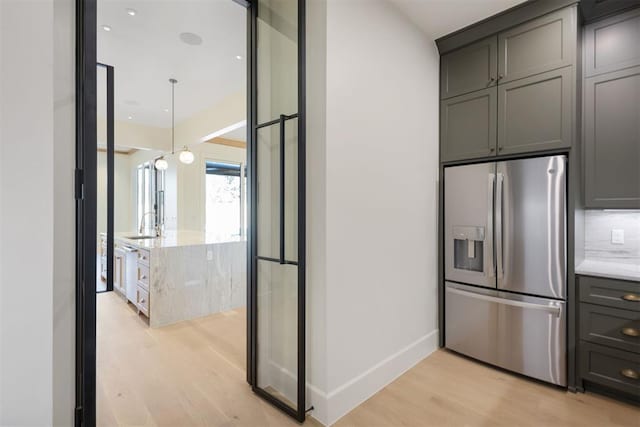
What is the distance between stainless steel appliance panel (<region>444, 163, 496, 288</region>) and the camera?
259 cm

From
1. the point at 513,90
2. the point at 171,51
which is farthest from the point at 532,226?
the point at 171,51

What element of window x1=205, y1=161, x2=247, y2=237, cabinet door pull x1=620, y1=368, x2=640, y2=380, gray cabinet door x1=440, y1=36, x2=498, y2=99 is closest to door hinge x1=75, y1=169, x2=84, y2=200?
gray cabinet door x1=440, y1=36, x2=498, y2=99

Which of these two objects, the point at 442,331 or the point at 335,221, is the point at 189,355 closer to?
the point at 335,221

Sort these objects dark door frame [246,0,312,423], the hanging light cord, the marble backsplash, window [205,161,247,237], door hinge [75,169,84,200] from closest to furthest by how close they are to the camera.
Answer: door hinge [75,169,84,200] < dark door frame [246,0,312,423] < the marble backsplash < the hanging light cord < window [205,161,247,237]

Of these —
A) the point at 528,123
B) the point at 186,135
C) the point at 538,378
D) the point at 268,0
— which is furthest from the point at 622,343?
the point at 186,135

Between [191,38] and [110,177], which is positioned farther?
[191,38]

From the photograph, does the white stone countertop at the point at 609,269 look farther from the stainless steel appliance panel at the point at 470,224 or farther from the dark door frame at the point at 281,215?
the dark door frame at the point at 281,215

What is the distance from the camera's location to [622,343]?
81.6 inches

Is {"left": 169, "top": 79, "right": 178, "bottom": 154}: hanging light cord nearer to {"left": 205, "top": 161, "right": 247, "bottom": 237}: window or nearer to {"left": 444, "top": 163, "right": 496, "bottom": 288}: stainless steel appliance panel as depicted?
{"left": 205, "top": 161, "right": 247, "bottom": 237}: window

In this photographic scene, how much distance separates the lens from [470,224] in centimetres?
270

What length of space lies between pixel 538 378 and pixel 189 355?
2.82 meters

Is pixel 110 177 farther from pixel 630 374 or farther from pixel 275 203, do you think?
pixel 630 374

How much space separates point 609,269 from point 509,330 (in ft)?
2.67

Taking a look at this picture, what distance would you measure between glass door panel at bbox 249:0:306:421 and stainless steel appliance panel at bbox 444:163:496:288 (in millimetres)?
1562
